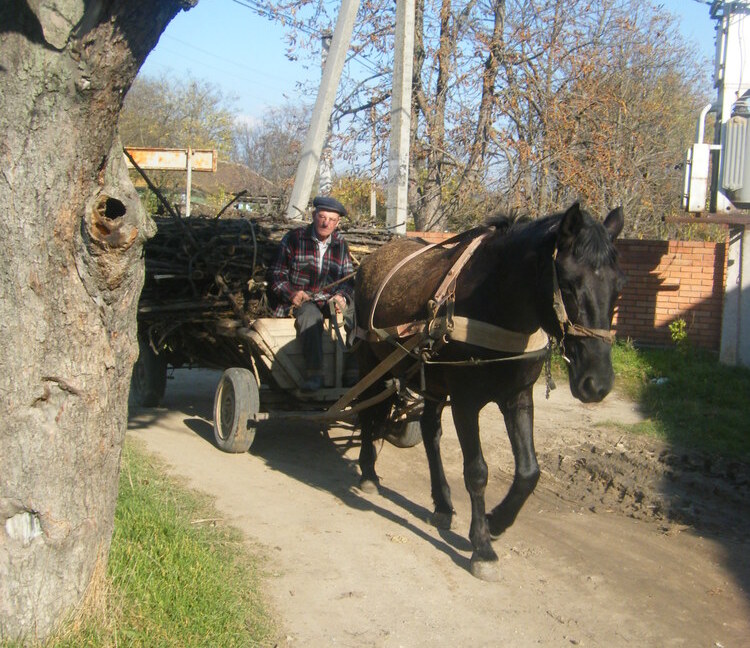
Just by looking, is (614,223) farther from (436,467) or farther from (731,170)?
(731,170)

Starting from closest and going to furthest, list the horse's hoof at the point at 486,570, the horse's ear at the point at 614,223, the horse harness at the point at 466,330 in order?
the horse harness at the point at 466,330, the horse's ear at the point at 614,223, the horse's hoof at the point at 486,570

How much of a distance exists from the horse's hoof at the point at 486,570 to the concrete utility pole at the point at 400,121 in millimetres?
6514

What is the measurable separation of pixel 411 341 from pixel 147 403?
4.24 metres

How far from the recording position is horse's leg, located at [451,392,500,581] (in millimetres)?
4582

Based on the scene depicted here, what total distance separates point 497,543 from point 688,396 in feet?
16.1

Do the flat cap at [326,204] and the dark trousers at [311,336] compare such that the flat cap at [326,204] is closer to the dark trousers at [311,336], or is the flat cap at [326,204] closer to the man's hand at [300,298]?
the man's hand at [300,298]

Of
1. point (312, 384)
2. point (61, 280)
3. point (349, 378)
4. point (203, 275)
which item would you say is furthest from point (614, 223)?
point (203, 275)

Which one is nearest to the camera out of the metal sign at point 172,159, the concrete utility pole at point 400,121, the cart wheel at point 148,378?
the cart wheel at point 148,378

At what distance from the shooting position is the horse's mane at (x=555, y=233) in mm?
3854

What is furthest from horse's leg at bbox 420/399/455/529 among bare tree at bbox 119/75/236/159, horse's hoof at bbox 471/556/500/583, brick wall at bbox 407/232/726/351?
bare tree at bbox 119/75/236/159

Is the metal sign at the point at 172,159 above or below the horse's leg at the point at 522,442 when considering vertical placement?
above

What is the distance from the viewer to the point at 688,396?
912 cm

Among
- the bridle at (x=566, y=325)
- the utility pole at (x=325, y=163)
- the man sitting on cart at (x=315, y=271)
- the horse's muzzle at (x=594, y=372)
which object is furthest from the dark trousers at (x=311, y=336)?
the utility pole at (x=325, y=163)

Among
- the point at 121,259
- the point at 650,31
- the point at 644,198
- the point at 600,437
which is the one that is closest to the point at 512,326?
the point at 121,259
